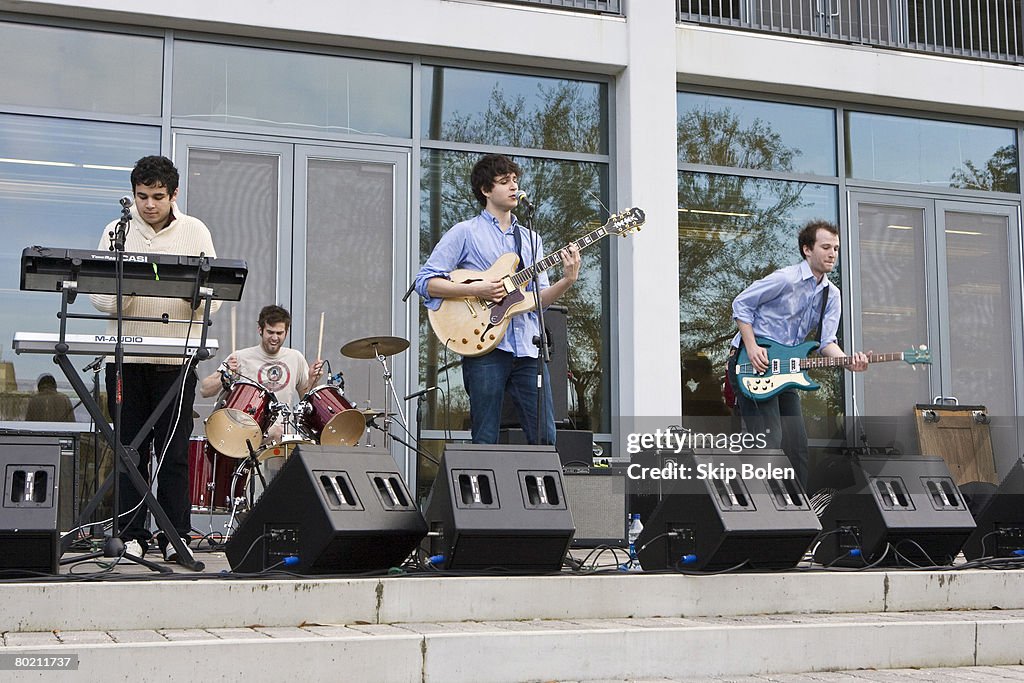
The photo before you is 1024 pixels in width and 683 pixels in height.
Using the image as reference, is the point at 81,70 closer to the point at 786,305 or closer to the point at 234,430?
the point at 234,430

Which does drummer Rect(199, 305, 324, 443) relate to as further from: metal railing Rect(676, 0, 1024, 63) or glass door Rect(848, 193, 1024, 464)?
glass door Rect(848, 193, 1024, 464)

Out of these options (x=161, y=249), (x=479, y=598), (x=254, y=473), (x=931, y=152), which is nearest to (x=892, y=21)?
(x=931, y=152)

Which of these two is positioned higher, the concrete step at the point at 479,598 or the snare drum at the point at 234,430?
the snare drum at the point at 234,430

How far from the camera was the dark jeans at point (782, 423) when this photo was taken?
7039 millimetres

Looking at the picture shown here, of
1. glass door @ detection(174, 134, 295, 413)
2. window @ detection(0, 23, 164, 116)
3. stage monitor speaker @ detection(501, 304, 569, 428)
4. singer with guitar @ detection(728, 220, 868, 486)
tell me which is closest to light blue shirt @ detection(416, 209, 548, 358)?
stage monitor speaker @ detection(501, 304, 569, 428)

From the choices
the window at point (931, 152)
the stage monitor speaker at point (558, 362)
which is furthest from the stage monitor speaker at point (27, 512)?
the window at point (931, 152)

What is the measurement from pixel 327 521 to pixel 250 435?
2.52 m

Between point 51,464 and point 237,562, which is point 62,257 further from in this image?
point 237,562

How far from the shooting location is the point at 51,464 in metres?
4.66

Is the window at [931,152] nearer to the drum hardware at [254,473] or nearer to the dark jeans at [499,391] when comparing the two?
the dark jeans at [499,391]

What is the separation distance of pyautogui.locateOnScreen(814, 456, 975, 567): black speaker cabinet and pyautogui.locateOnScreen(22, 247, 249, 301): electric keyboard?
2873 mm

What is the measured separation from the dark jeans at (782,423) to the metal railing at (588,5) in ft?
11.1

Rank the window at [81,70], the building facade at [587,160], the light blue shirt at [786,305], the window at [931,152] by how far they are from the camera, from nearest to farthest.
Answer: the light blue shirt at [786,305]
the window at [81,70]
the building facade at [587,160]
the window at [931,152]

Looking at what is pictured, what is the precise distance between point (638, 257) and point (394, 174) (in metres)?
1.85
